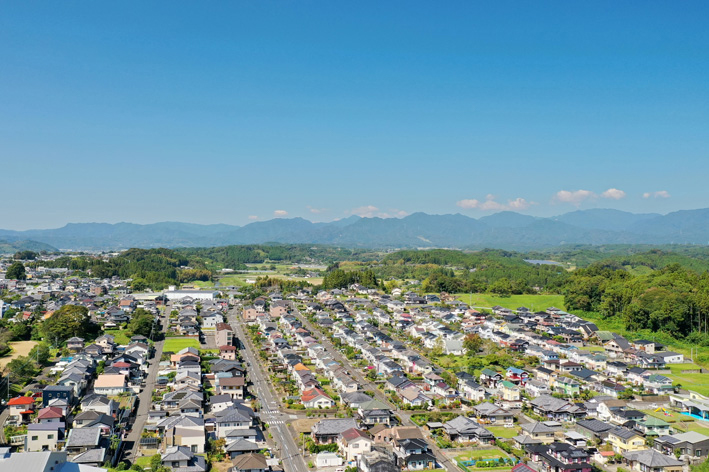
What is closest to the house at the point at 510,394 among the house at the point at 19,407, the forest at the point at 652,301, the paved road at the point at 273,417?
the paved road at the point at 273,417

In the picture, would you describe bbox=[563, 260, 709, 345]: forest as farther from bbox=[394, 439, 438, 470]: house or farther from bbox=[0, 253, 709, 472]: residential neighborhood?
bbox=[394, 439, 438, 470]: house

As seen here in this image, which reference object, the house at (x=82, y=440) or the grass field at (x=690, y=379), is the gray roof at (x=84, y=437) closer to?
the house at (x=82, y=440)

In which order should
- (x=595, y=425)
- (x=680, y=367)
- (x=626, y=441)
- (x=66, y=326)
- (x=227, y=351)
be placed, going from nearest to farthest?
(x=626, y=441)
(x=595, y=425)
(x=680, y=367)
(x=227, y=351)
(x=66, y=326)

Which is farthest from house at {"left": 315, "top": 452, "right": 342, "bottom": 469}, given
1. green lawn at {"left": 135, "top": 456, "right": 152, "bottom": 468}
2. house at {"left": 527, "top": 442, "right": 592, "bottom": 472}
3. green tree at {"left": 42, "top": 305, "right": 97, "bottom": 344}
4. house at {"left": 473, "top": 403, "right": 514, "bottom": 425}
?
green tree at {"left": 42, "top": 305, "right": 97, "bottom": 344}

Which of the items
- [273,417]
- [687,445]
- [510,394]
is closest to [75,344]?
[273,417]

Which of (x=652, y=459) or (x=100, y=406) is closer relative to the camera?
(x=652, y=459)

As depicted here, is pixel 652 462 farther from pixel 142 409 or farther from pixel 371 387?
pixel 142 409

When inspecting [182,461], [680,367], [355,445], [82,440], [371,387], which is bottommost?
[680,367]
